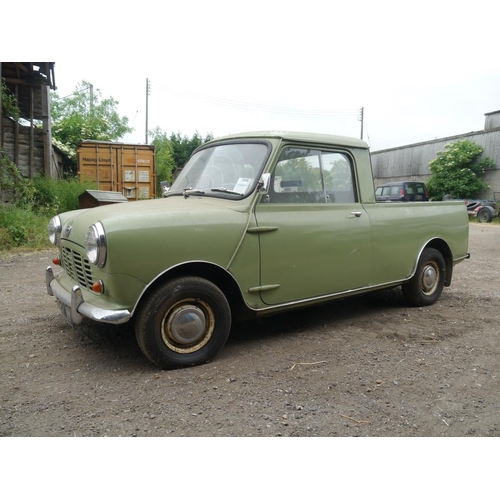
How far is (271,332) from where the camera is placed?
13.2 ft

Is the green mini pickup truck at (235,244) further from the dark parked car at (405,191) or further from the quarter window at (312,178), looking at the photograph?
the dark parked car at (405,191)

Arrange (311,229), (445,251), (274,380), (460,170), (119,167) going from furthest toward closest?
(460,170), (119,167), (445,251), (311,229), (274,380)

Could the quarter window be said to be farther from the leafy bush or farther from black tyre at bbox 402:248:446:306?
the leafy bush

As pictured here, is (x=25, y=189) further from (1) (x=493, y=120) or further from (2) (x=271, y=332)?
(1) (x=493, y=120)

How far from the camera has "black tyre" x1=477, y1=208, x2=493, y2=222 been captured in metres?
18.2

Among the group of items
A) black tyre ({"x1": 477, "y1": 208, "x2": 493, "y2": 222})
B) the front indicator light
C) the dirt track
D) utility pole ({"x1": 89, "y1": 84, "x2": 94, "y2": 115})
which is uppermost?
utility pole ({"x1": 89, "y1": 84, "x2": 94, "y2": 115})

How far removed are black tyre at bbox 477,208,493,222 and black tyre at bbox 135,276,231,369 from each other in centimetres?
1802

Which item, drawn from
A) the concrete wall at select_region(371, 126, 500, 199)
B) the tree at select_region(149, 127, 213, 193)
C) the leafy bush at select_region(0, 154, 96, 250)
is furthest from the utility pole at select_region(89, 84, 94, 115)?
the leafy bush at select_region(0, 154, 96, 250)

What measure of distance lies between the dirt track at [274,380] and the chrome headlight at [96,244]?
0.80 m

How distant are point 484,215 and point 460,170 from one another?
4250 mm

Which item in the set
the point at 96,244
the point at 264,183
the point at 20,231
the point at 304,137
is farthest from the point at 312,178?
the point at 20,231

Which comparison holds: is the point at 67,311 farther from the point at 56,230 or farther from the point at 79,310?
the point at 56,230

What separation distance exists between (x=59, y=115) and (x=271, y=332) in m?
42.5

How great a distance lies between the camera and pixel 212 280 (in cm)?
340
